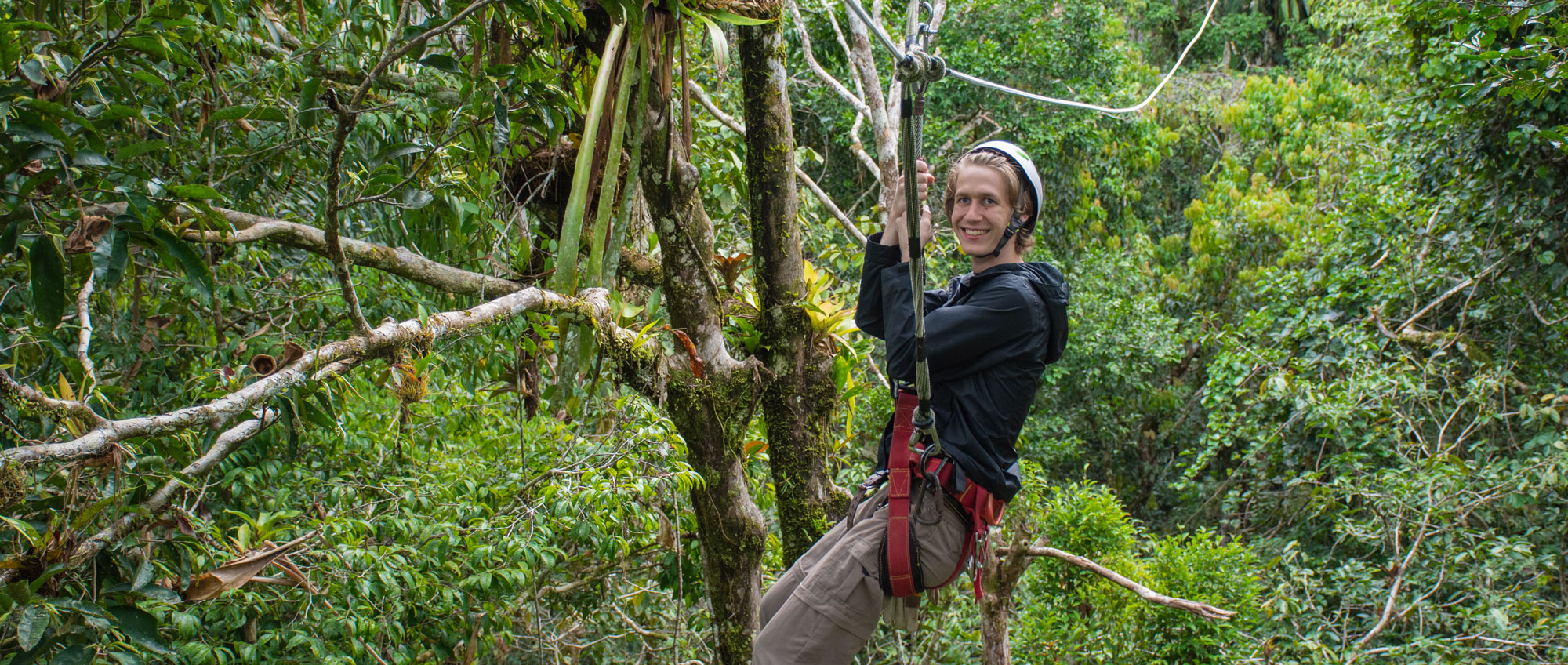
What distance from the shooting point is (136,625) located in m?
1.51

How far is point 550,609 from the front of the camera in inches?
159

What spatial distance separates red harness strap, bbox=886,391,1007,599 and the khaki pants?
0.03 meters

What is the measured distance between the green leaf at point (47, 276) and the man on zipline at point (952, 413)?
1.30 metres

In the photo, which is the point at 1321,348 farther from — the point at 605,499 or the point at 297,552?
the point at 297,552

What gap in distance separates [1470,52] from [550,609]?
167 inches

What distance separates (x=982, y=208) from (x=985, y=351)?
285mm

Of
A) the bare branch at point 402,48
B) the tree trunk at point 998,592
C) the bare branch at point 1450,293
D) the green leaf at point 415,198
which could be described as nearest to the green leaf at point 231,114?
the green leaf at point 415,198

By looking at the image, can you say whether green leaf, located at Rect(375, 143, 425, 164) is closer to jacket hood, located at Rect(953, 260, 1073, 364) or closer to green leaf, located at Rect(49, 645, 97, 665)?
green leaf, located at Rect(49, 645, 97, 665)

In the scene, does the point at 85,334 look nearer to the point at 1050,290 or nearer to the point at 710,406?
the point at 710,406

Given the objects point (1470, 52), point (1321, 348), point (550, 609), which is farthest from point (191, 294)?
point (1321, 348)

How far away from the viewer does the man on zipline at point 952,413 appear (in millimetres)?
1893

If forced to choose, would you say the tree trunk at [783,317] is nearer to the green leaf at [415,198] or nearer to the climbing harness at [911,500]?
the climbing harness at [911,500]

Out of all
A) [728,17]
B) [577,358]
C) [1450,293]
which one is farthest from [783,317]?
[1450,293]

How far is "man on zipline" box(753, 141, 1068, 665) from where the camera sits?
189cm
